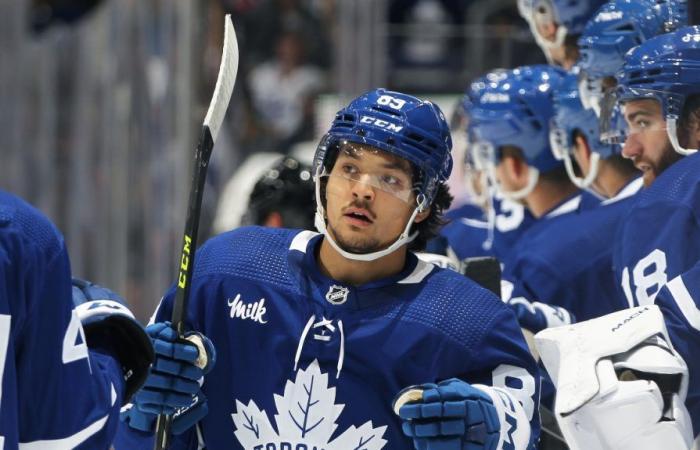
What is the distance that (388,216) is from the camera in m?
3.06

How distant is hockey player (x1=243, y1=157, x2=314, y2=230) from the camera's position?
462 cm

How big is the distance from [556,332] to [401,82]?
367cm

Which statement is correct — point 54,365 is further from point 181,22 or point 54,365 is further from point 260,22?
point 260,22

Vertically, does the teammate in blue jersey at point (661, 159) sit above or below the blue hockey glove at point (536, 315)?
above

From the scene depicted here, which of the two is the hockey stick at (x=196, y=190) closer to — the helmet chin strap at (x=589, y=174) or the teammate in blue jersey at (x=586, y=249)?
the teammate in blue jersey at (x=586, y=249)

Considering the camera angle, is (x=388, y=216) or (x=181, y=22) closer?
(x=388, y=216)

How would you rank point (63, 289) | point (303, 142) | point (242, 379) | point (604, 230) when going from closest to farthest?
point (63, 289) → point (242, 379) → point (604, 230) → point (303, 142)

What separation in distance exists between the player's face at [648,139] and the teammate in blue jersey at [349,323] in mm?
444

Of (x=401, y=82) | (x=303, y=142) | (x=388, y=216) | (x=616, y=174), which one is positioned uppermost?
(x=388, y=216)

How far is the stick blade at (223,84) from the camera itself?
118 inches

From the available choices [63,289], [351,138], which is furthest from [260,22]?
[63,289]

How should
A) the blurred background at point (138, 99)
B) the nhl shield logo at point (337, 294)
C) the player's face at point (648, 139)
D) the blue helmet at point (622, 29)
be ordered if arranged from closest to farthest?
the nhl shield logo at point (337, 294) < the player's face at point (648, 139) < the blue helmet at point (622, 29) < the blurred background at point (138, 99)

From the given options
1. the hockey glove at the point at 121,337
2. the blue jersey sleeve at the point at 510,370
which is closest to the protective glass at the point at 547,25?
the blue jersey sleeve at the point at 510,370

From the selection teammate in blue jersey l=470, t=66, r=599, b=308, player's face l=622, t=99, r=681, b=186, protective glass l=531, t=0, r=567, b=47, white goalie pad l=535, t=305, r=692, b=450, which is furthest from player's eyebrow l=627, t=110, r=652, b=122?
protective glass l=531, t=0, r=567, b=47
